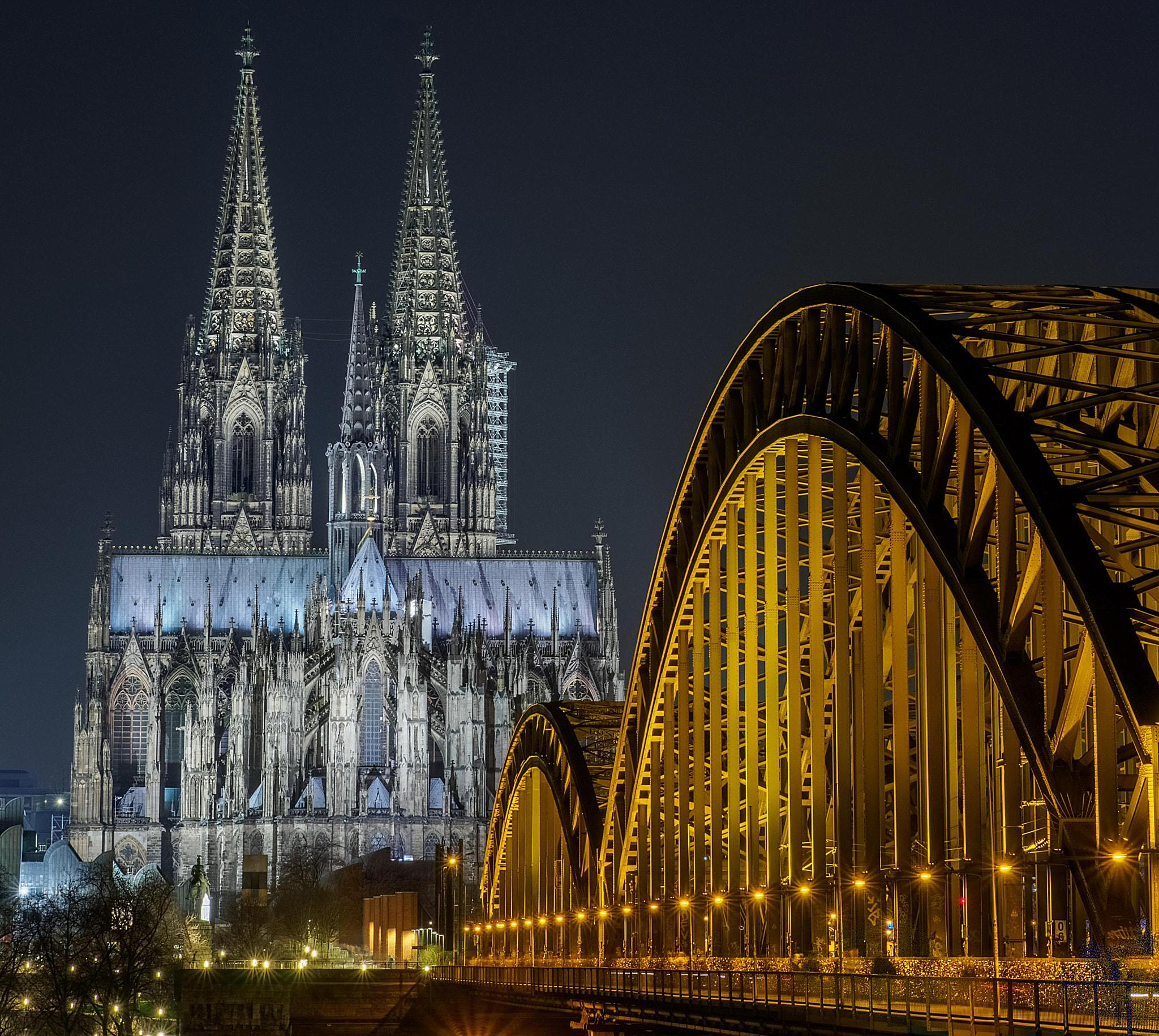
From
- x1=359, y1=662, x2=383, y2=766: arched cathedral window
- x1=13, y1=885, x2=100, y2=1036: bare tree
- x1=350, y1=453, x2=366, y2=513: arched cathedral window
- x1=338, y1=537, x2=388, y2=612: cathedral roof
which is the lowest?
x1=13, y1=885, x2=100, y2=1036: bare tree

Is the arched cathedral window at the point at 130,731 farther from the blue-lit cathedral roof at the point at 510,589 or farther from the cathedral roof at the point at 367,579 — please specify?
the blue-lit cathedral roof at the point at 510,589

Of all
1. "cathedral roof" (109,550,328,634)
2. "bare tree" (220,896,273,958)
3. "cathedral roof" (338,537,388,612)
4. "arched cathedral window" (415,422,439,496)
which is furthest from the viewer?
"arched cathedral window" (415,422,439,496)

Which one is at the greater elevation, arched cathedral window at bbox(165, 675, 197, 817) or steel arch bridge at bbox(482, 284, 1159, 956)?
arched cathedral window at bbox(165, 675, 197, 817)

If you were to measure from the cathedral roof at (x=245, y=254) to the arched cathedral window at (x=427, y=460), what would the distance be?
12415 mm

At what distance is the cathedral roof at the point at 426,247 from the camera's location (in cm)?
14862

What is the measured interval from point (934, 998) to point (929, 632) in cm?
485

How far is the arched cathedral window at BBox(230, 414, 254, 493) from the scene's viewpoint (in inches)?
5733

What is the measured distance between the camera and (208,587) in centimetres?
14100

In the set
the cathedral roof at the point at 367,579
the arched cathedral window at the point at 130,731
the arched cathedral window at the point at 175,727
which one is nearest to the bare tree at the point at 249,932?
the arched cathedral window at the point at 175,727

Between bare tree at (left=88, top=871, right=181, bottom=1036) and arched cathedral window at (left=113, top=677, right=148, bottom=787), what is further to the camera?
arched cathedral window at (left=113, top=677, right=148, bottom=787)

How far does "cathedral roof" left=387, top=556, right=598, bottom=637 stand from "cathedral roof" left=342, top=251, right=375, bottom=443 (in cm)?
936

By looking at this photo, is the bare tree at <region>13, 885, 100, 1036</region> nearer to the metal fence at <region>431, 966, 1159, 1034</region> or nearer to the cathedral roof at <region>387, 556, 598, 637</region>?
the metal fence at <region>431, 966, 1159, 1034</region>

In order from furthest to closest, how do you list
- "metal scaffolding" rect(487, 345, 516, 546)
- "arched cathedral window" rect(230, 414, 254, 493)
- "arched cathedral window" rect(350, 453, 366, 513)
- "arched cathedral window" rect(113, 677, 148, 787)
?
"metal scaffolding" rect(487, 345, 516, 546), "arched cathedral window" rect(230, 414, 254, 493), "arched cathedral window" rect(350, 453, 366, 513), "arched cathedral window" rect(113, 677, 148, 787)

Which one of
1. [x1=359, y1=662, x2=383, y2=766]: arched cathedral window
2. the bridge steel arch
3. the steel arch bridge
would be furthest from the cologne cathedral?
the steel arch bridge
